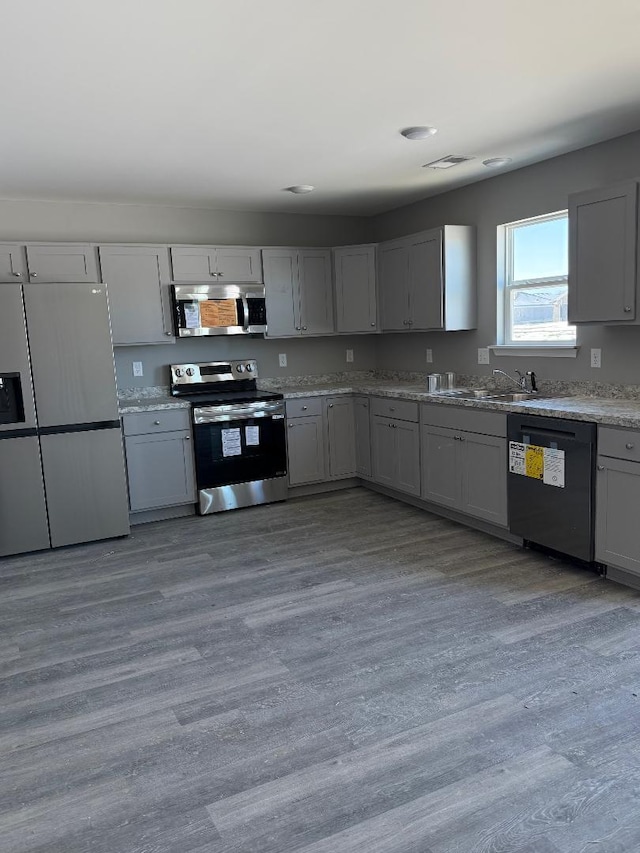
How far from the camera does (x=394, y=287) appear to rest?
17.8ft

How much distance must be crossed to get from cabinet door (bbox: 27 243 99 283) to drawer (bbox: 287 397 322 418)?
71.3 inches

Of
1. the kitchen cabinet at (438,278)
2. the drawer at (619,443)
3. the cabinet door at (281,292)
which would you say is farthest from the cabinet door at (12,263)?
the drawer at (619,443)

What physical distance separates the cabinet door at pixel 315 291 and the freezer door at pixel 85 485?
2088 mm

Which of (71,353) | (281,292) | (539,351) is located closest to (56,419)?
(71,353)

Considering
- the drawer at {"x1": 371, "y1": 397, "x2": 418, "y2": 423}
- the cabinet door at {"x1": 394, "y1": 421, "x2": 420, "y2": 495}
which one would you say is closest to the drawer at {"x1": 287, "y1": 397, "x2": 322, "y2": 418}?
the drawer at {"x1": 371, "y1": 397, "x2": 418, "y2": 423}

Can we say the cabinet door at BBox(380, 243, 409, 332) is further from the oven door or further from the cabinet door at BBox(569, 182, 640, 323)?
the cabinet door at BBox(569, 182, 640, 323)

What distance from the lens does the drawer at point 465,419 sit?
13.0 feet

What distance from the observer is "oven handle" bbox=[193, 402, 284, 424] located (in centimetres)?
490

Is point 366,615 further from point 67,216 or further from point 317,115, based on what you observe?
point 67,216

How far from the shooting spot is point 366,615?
316 centimetres

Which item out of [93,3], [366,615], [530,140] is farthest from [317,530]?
[93,3]

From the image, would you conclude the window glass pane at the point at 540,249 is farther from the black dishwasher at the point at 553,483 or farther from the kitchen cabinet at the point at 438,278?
the black dishwasher at the point at 553,483

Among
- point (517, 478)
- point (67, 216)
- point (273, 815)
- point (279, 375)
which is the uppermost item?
point (67, 216)

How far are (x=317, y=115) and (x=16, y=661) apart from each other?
9.75 ft
